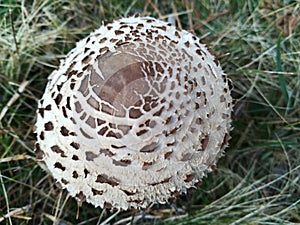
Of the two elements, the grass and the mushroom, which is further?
the grass

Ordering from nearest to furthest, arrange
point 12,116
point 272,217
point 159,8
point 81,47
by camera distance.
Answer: point 81,47 < point 272,217 < point 12,116 < point 159,8

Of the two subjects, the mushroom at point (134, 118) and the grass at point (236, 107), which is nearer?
the mushroom at point (134, 118)

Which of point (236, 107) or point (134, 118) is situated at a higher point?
point (134, 118)

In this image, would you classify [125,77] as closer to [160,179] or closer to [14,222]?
[160,179]

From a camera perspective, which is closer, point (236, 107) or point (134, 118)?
point (134, 118)

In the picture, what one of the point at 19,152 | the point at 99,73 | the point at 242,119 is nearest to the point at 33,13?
the point at 19,152
